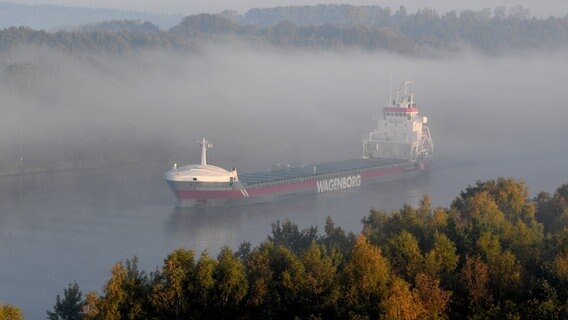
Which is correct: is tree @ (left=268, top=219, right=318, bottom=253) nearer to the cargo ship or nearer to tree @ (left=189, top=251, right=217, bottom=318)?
tree @ (left=189, top=251, right=217, bottom=318)

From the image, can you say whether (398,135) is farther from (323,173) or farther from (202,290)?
(202,290)

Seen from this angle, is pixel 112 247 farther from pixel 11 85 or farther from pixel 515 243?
pixel 11 85

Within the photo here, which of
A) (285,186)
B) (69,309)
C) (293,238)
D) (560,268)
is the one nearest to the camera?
(560,268)

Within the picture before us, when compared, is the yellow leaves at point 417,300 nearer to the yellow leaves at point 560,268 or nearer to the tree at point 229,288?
the yellow leaves at point 560,268

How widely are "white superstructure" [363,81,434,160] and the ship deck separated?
0.62 m

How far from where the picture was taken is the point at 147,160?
78.2 ft

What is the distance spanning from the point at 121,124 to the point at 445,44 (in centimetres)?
2769

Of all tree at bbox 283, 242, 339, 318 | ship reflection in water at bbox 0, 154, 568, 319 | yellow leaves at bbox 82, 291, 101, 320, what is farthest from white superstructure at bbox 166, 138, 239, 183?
yellow leaves at bbox 82, 291, 101, 320

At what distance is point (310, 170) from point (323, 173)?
645 mm

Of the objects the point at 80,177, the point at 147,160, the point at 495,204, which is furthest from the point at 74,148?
the point at 495,204

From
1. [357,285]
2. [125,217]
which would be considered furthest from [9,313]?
[125,217]

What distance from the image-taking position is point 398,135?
22.2 meters

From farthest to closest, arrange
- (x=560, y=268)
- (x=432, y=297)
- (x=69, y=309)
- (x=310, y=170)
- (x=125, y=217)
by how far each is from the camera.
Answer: (x=310, y=170), (x=125, y=217), (x=69, y=309), (x=560, y=268), (x=432, y=297)

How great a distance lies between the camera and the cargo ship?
1617 cm
